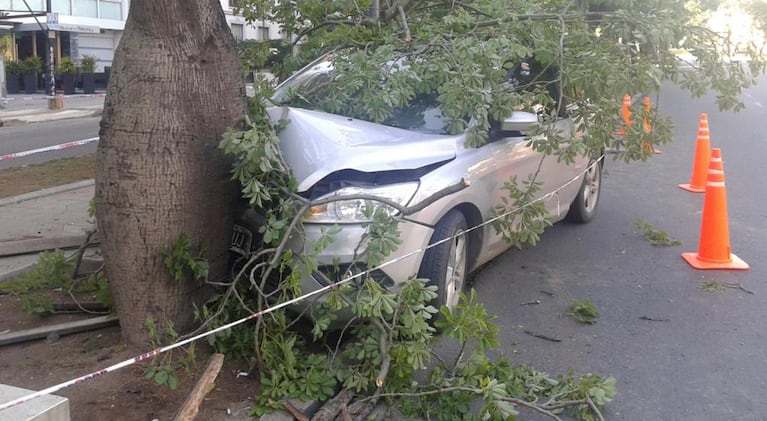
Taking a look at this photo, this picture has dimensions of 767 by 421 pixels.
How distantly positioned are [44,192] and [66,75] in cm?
2374

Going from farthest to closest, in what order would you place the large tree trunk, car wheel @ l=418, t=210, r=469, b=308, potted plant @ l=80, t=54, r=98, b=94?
potted plant @ l=80, t=54, r=98, b=94, car wheel @ l=418, t=210, r=469, b=308, the large tree trunk

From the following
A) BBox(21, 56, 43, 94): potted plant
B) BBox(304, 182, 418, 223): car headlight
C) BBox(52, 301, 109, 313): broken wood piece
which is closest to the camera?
BBox(304, 182, 418, 223): car headlight

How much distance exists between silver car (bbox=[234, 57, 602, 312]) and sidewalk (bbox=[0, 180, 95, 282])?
2377mm

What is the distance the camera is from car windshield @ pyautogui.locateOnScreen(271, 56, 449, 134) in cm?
533

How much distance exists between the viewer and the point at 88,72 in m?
31.7

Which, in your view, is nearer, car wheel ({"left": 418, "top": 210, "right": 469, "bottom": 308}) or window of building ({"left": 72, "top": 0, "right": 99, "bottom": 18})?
car wheel ({"left": 418, "top": 210, "right": 469, "bottom": 308})

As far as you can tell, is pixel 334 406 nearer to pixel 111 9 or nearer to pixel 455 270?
pixel 455 270

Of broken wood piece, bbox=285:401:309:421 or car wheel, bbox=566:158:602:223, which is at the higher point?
car wheel, bbox=566:158:602:223

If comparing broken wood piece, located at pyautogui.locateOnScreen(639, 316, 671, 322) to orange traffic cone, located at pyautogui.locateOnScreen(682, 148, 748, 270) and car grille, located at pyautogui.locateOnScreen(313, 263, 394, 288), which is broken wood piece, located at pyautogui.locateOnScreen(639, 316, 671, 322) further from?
car grille, located at pyautogui.locateOnScreen(313, 263, 394, 288)

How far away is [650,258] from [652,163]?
6.26 metres

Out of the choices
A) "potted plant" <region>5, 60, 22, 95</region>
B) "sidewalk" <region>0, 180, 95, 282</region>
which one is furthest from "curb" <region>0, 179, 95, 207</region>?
"potted plant" <region>5, 60, 22, 95</region>

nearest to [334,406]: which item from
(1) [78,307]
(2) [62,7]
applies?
(1) [78,307]

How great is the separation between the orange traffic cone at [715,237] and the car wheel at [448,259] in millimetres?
2598

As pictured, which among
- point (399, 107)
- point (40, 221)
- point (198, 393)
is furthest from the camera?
point (40, 221)
